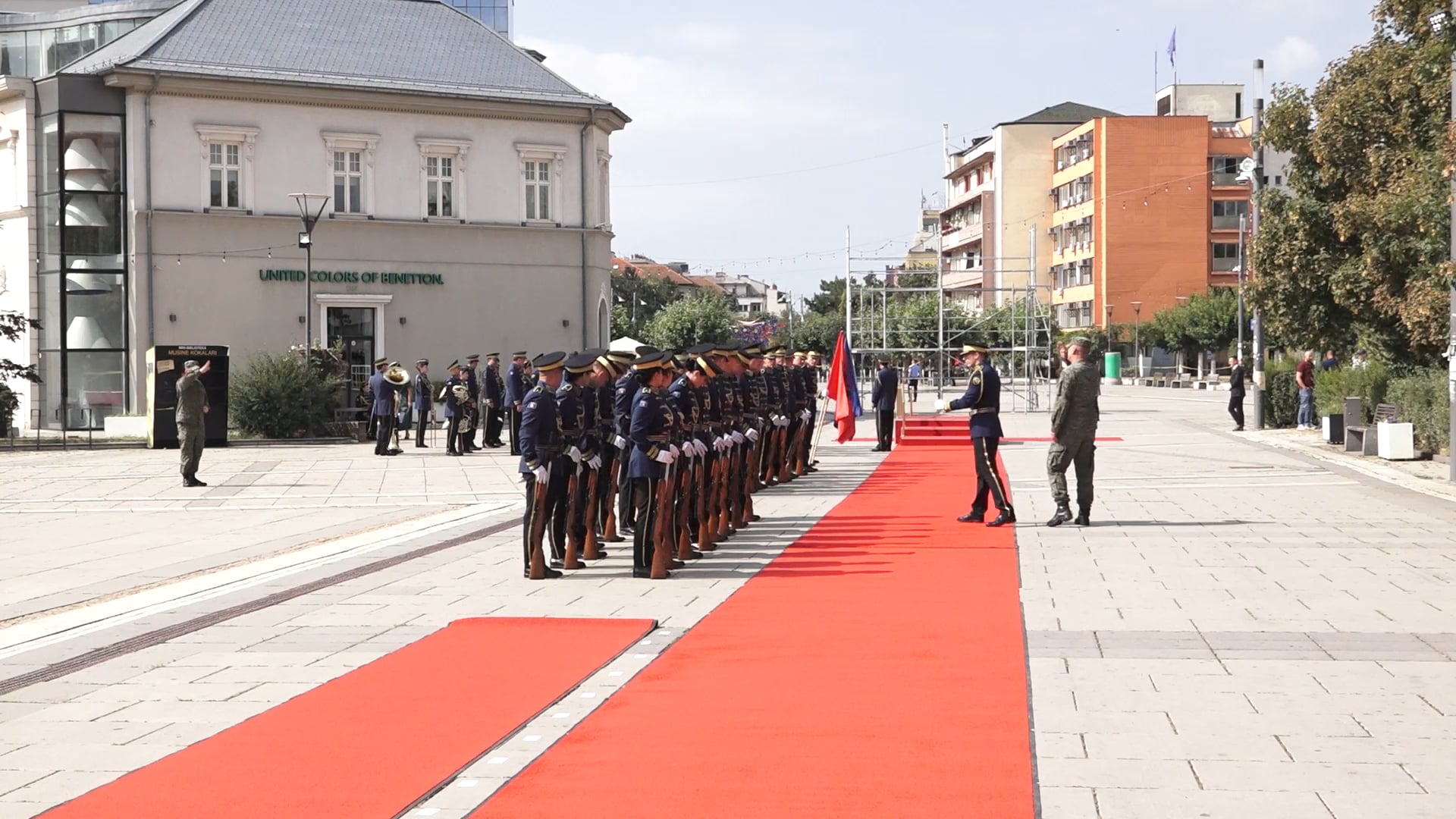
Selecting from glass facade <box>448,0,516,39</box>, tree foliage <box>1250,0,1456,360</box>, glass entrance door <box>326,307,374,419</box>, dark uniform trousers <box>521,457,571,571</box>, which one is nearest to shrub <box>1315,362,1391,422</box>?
tree foliage <box>1250,0,1456,360</box>

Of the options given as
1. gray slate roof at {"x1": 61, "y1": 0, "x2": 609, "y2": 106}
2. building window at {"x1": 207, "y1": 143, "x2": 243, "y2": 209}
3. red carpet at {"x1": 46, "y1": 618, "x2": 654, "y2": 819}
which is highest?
gray slate roof at {"x1": 61, "y1": 0, "x2": 609, "y2": 106}

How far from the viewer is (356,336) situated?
147ft

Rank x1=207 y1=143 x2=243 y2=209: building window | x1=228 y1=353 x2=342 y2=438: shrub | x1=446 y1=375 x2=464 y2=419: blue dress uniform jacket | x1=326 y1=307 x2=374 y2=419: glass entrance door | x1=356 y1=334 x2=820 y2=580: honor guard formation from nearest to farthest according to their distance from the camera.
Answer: x1=356 y1=334 x2=820 y2=580: honor guard formation → x1=446 y1=375 x2=464 y2=419: blue dress uniform jacket → x1=228 y1=353 x2=342 y2=438: shrub → x1=207 y1=143 x2=243 y2=209: building window → x1=326 y1=307 x2=374 y2=419: glass entrance door

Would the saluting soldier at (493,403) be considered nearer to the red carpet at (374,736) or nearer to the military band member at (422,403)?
the military band member at (422,403)

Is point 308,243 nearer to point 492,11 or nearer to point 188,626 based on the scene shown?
point 188,626

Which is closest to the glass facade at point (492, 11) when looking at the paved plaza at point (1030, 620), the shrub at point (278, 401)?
the shrub at point (278, 401)

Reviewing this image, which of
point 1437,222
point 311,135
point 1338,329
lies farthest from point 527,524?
point 311,135

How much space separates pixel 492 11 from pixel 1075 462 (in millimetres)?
94266

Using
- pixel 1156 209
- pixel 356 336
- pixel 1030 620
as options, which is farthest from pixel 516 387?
pixel 1156 209

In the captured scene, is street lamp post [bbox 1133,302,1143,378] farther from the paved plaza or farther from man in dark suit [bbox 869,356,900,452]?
the paved plaza

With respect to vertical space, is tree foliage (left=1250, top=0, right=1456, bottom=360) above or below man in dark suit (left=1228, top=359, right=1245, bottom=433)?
above

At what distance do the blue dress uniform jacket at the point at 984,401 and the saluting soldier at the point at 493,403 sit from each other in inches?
678

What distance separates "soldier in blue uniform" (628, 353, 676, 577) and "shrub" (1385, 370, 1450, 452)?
53.8 feet

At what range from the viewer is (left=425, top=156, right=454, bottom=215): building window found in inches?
1790
